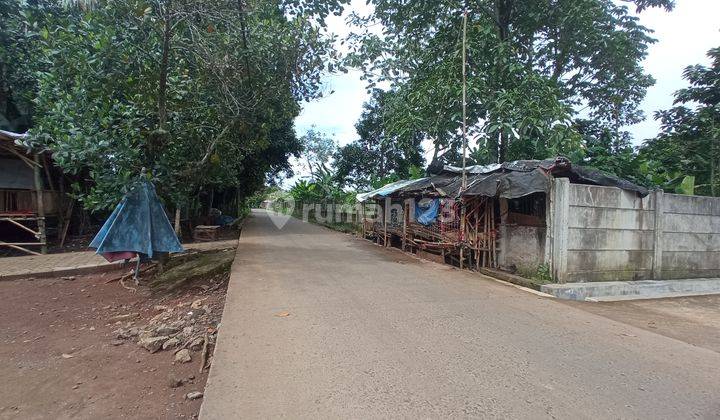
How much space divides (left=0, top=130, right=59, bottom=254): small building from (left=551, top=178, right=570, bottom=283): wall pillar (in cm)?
1203

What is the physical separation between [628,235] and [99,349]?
29.0ft

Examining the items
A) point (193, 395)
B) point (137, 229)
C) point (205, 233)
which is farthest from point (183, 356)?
point (205, 233)

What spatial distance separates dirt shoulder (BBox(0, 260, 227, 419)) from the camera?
335 cm

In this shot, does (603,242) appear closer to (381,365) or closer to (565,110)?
(565,110)

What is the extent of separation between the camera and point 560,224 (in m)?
7.05

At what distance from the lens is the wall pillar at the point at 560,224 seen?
7.05m

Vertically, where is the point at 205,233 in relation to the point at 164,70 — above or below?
below

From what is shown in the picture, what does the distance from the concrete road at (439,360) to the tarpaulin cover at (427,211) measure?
471 centimetres

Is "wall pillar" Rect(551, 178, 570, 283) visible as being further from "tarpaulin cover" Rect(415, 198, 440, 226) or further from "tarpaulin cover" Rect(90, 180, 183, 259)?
"tarpaulin cover" Rect(90, 180, 183, 259)

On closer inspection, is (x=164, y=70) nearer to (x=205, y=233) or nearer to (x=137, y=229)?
(x=137, y=229)

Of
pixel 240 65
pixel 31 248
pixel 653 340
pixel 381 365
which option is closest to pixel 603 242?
pixel 653 340

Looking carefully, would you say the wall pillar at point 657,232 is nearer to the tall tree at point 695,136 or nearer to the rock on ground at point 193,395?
the tall tree at point 695,136

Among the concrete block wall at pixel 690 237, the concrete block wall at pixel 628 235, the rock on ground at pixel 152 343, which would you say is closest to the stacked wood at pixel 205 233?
the rock on ground at pixel 152 343

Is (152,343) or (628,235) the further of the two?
(628,235)
